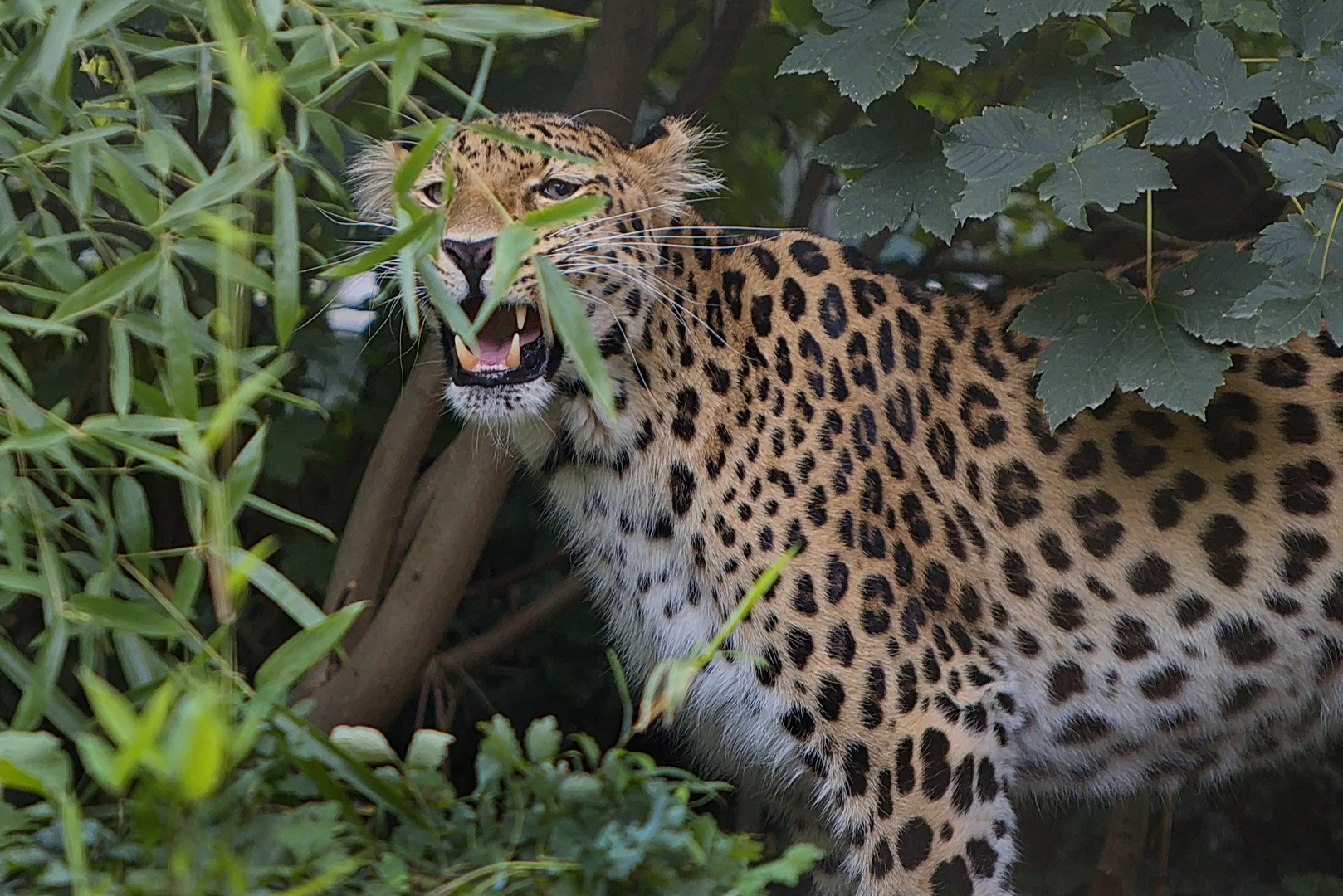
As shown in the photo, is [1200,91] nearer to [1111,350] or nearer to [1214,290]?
[1214,290]

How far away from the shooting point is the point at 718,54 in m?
5.47

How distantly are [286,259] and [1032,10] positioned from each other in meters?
2.02

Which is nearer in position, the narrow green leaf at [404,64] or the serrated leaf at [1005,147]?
the narrow green leaf at [404,64]

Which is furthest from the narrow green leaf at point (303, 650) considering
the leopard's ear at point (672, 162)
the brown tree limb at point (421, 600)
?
the brown tree limb at point (421, 600)

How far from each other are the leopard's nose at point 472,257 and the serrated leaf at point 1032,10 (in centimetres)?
128

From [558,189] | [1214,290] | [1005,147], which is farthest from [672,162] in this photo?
[1214,290]

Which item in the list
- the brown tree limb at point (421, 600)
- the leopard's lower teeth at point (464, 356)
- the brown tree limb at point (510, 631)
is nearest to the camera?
the leopard's lower teeth at point (464, 356)

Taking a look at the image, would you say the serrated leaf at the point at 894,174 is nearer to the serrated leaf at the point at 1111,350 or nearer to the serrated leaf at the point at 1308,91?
the serrated leaf at the point at 1111,350

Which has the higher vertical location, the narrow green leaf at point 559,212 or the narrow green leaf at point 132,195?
the narrow green leaf at point 132,195

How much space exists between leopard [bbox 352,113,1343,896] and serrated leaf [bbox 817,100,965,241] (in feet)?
1.47

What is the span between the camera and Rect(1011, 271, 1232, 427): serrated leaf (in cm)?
347

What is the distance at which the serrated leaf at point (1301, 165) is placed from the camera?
127 inches

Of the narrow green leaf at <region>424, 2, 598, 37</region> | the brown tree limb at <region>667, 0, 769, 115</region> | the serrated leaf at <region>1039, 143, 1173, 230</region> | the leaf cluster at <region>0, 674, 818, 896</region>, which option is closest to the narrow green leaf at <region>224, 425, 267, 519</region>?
the leaf cluster at <region>0, 674, 818, 896</region>

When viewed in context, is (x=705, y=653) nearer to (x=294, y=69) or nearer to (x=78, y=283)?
(x=294, y=69)
